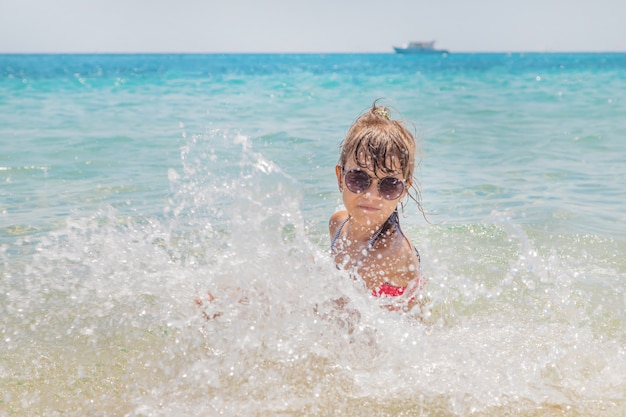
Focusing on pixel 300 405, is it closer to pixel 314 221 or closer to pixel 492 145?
pixel 314 221

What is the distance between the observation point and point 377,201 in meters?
3.08

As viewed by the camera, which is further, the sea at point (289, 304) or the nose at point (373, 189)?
the nose at point (373, 189)

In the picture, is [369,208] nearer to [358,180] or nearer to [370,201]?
[370,201]

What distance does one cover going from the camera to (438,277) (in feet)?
12.5

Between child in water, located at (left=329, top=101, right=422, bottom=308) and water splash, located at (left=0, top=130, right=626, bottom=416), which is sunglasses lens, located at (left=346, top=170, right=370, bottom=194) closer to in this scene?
child in water, located at (left=329, top=101, right=422, bottom=308)

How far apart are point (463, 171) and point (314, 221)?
271 centimetres

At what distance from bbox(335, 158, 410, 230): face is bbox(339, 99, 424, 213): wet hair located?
0.9 inches

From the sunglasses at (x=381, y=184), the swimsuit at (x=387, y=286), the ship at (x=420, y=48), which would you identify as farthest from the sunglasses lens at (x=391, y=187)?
the ship at (x=420, y=48)

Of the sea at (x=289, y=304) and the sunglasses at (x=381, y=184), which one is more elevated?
the sunglasses at (x=381, y=184)

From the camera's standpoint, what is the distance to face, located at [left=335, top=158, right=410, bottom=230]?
3.05 metres

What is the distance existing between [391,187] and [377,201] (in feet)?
0.33

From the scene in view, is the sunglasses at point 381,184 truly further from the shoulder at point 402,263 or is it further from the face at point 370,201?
the shoulder at point 402,263

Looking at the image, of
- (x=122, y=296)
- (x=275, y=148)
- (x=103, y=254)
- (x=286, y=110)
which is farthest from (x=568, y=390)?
(x=286, y=110)

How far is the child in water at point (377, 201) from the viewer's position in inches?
120
